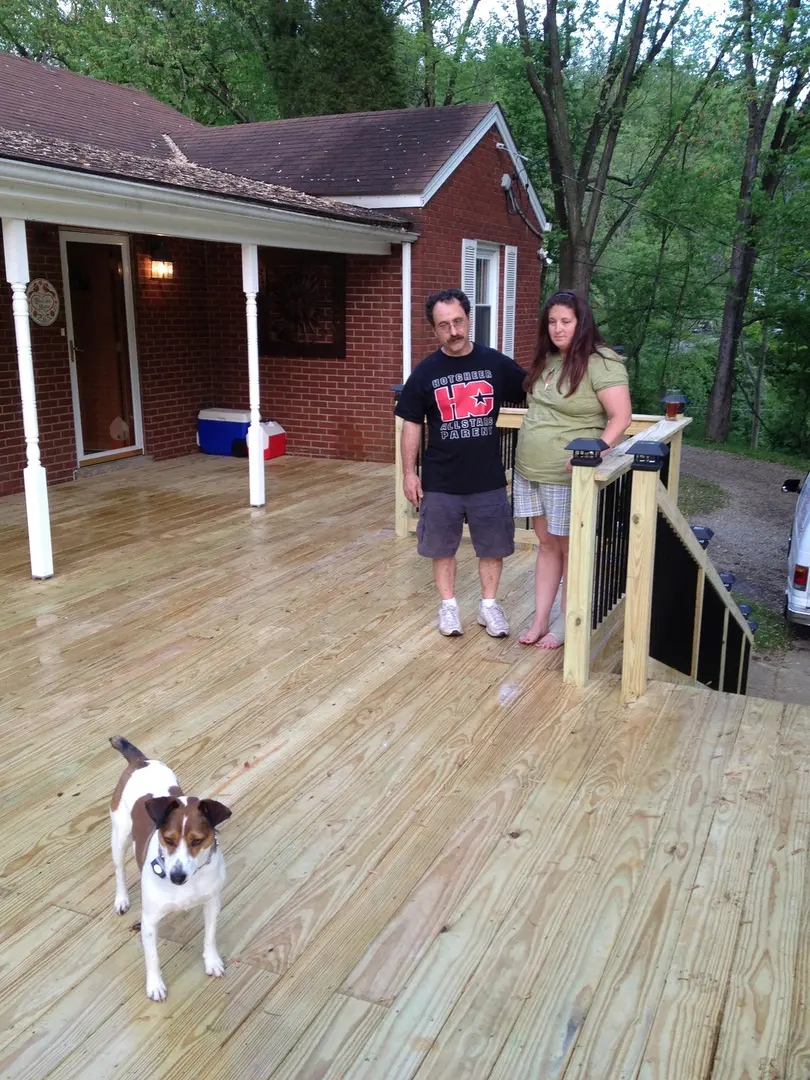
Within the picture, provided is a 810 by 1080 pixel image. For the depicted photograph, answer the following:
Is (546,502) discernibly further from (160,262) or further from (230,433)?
(160,262)

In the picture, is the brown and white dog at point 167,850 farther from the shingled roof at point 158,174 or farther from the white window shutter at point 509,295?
the white window shutter at point 509,295

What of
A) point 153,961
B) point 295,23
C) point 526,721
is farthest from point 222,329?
point 295,23

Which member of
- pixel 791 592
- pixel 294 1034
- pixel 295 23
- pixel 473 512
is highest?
pixel 295 23

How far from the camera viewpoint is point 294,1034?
6.75 feet

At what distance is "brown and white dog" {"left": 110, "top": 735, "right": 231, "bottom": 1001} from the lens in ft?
6.48

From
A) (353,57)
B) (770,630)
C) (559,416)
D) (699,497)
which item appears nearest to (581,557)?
(559,416)

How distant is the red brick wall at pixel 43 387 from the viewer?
776cm

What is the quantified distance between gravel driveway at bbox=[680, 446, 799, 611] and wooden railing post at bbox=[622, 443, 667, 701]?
562cm

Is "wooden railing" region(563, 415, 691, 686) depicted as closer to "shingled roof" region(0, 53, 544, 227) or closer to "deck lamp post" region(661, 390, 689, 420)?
"deck lamp post" region(661, 390, 689, 420)

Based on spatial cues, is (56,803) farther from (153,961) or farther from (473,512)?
(473,512)

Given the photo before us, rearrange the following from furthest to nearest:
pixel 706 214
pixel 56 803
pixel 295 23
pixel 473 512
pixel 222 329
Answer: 1. pixel 295 23
2. pixel 706 214
3. pixel 222 329
4. pixel 473 512
5. pixel 56 803

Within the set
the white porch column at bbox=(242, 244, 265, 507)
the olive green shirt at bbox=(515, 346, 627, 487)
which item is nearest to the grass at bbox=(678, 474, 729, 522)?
the white porch column at bbox=(242, 244, 265, 507)

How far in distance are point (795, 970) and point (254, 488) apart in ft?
18.7

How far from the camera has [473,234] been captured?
424 inches
